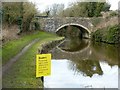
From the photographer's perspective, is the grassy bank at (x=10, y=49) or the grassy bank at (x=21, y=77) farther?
the grassy bank at (x=10, y=49)

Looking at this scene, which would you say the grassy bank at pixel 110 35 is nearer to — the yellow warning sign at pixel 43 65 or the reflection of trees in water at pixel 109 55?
the reflection of trees in water at pixel 109 55

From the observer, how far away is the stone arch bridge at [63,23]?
168 ft

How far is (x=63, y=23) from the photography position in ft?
170

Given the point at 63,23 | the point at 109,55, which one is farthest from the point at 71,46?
the point at 63,23

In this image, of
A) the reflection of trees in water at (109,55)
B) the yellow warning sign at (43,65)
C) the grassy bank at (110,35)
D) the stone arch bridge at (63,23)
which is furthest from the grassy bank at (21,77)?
the stone arch bridge at (63,23)

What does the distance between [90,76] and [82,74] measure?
60cm

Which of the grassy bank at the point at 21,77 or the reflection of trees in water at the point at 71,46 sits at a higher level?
the reflection of trees in water at the point at 71,46

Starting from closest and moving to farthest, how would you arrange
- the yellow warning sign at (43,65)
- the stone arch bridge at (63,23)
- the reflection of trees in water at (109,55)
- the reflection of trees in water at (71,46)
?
the yellow warning sign at (43,65) → the reflection of trees in water at (109,55) → the reflection of trees in water at (71,46) → the stone arch bridge at (63,23)

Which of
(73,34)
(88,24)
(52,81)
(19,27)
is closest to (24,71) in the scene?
(52,81)

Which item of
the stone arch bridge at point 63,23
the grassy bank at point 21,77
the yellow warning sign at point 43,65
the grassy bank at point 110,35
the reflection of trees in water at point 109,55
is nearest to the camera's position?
the yellow warning sign at point 43,65

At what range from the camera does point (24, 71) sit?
1350cm

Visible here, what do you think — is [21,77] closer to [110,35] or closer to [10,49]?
[10,49]

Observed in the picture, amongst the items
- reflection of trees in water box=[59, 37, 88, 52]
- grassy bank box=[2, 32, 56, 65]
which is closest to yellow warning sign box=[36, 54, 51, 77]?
grassy bank box=[2, 32, 56, 65]

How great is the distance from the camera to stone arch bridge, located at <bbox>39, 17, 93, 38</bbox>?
51.3 m
